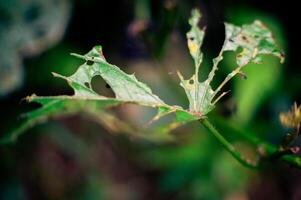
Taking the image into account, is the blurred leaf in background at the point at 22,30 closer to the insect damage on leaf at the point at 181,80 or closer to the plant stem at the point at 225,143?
the insect damage on leaf at the point at 181,80

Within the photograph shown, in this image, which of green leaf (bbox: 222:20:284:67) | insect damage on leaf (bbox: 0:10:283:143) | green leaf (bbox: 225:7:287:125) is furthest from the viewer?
green leaf (bbox: 225:7:287:125)

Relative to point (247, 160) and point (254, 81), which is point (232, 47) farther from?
point (254, 81)

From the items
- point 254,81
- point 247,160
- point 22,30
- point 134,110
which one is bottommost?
point 247,160

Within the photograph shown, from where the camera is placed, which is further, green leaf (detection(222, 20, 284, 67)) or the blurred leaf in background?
the blurred leaf in background

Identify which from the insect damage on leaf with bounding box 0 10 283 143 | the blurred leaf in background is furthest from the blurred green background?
the insect damage on leaf with bounding box 0 10 283 143

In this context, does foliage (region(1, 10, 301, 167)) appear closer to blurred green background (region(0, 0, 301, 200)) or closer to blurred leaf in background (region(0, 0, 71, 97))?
blurred green background (region(0, 0, 301, 200))

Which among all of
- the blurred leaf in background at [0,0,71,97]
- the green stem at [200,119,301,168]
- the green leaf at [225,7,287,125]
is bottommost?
the green stem at [200,119,301,168]

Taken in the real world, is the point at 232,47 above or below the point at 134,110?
Answer: below

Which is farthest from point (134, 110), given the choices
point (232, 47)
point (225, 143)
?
point (225, 143)
